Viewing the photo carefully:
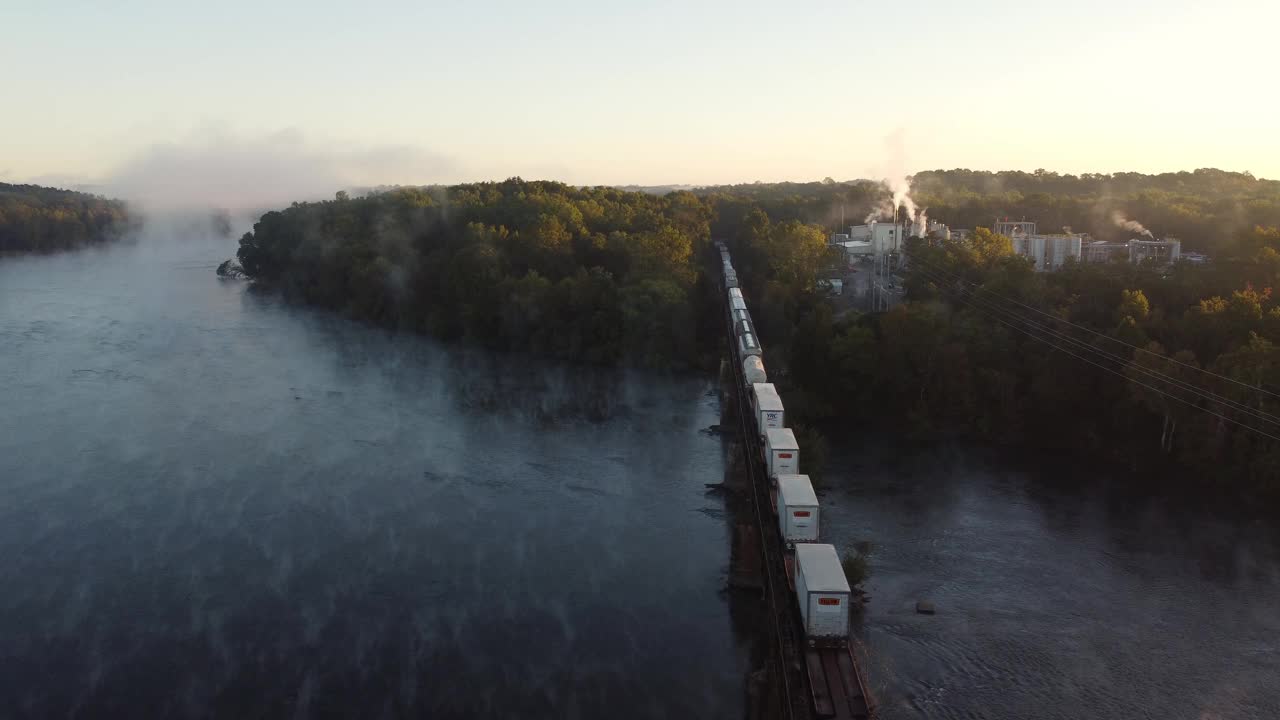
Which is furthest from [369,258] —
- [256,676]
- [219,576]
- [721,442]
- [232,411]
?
[256,676]

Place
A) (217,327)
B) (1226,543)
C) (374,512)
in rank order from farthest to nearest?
1. (217,327)
2. (374,512)
3. (1226,543)

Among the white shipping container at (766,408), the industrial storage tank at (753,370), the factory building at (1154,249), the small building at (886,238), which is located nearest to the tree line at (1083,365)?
the industrial storage tank at (753,370)

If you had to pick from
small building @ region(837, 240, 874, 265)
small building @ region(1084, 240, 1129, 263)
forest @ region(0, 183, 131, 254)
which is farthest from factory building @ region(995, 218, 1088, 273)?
forest @ region(0, 183, 131, 254)

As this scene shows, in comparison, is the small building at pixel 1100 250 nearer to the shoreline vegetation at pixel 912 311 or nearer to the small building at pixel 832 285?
the shoreline vegetation at pixel 912 311

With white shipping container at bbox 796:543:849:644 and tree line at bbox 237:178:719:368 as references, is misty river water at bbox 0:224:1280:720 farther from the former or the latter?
tree line at bbox 237:178:719:368

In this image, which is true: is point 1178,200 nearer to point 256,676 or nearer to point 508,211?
point 508,211

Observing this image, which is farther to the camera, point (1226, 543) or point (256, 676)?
point (1226, 543)

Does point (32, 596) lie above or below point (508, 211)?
below
